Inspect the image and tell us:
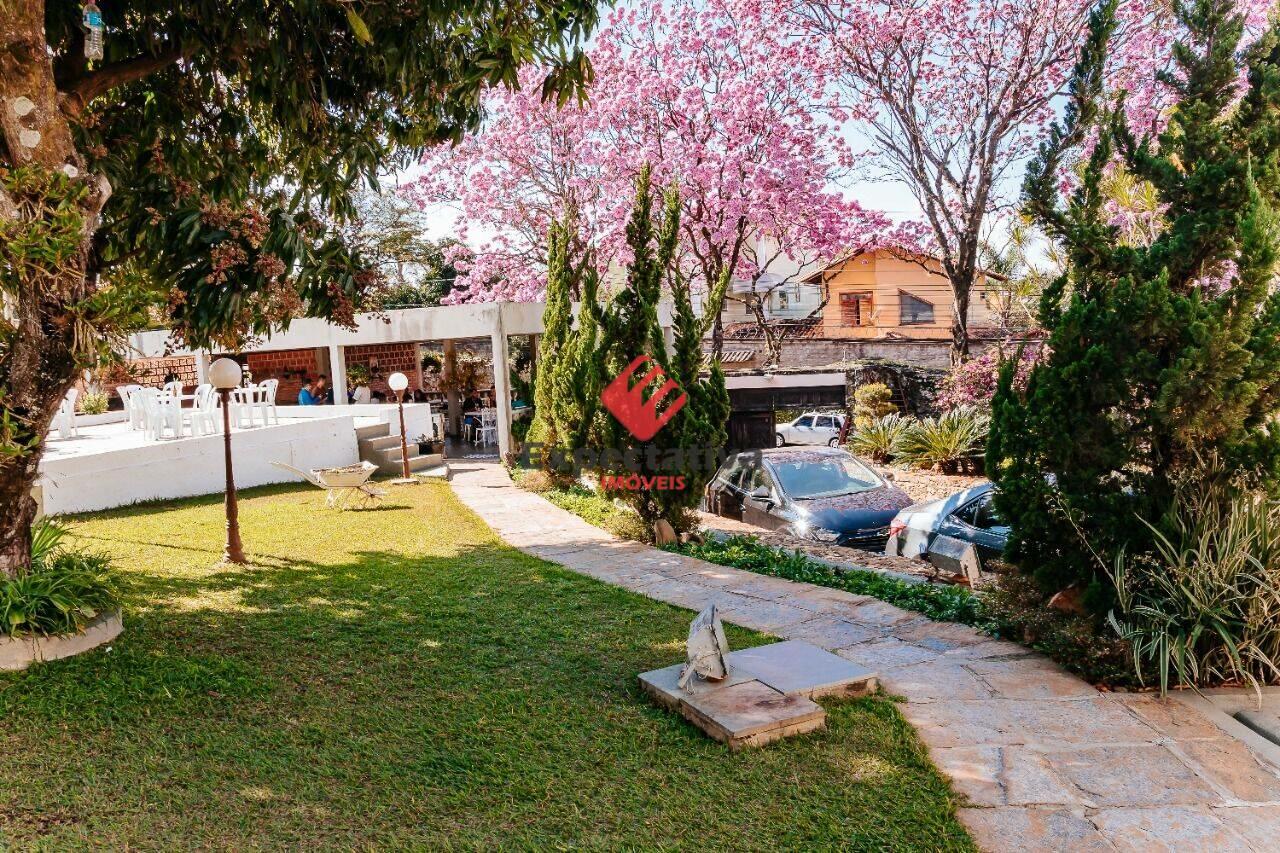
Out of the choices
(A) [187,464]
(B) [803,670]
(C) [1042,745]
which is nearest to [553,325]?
(A) [187,464]

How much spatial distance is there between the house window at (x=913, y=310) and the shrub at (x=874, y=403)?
12.7m

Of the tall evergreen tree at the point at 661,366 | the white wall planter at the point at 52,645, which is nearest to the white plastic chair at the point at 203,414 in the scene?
the tall evergreen tree at the point at 661,366

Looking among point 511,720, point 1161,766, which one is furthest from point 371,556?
point 1161,766

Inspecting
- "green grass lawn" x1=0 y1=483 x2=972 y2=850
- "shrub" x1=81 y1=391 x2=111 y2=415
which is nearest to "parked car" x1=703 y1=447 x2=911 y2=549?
"green grass lawn" x1=0 y1=483 x2=972 y2=850

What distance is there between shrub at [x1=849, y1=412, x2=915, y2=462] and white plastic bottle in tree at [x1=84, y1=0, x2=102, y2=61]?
14091 mm

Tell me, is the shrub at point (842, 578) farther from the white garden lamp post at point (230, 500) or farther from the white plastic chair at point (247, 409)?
the white plastic chair at point (247, 409)

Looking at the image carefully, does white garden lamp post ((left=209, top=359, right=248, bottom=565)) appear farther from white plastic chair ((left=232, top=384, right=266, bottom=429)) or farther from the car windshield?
white plastic chair ((left=232, top=384, right=266, bottom=429))

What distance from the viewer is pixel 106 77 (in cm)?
516

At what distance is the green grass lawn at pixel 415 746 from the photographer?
3.24 meters

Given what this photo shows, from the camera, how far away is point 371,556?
27.3ft

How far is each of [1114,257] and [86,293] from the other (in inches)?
244

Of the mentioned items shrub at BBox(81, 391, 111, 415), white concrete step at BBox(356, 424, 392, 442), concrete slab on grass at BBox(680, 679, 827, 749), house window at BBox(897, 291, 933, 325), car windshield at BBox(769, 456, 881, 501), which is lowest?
concrete slab on grass at BBox(680, 679, 827, 749)

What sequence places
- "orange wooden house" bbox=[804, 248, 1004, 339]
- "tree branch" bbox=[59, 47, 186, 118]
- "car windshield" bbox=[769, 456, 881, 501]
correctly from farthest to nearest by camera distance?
"orange wooden house" bbox=[804, 248, 1004, 339]
"car windshield" bbox=[769, 456, 881, 501]
"tree branch" bbox=[59, 47, 186, 118]

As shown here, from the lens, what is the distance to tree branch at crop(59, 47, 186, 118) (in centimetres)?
489
